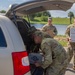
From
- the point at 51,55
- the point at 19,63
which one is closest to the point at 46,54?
the point at 51,55

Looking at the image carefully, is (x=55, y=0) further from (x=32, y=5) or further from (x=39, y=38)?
(x=39, y=38)

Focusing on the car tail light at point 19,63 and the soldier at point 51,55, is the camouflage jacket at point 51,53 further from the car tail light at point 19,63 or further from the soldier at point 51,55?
the car tail light at point 19,63

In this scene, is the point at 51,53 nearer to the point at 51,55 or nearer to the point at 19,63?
the point at 51,55

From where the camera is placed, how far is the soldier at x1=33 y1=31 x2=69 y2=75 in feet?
16.9

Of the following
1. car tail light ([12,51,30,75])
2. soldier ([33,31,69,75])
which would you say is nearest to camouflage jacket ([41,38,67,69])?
soldier ([33,31,69,75])

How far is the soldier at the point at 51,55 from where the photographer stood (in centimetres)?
515

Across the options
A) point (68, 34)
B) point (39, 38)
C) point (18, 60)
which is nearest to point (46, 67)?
point (39, 38)

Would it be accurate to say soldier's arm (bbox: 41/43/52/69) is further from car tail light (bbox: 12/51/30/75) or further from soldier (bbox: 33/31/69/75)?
car tail light (bbox: 12/51/30/75)

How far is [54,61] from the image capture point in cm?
535

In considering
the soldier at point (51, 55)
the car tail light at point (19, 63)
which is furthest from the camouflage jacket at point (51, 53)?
the car tail light at point (19, 63)

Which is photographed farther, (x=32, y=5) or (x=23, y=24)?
(x=23, y=24)

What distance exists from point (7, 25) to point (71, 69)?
4.82 m

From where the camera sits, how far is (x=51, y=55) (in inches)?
204

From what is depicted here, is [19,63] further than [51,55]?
No
